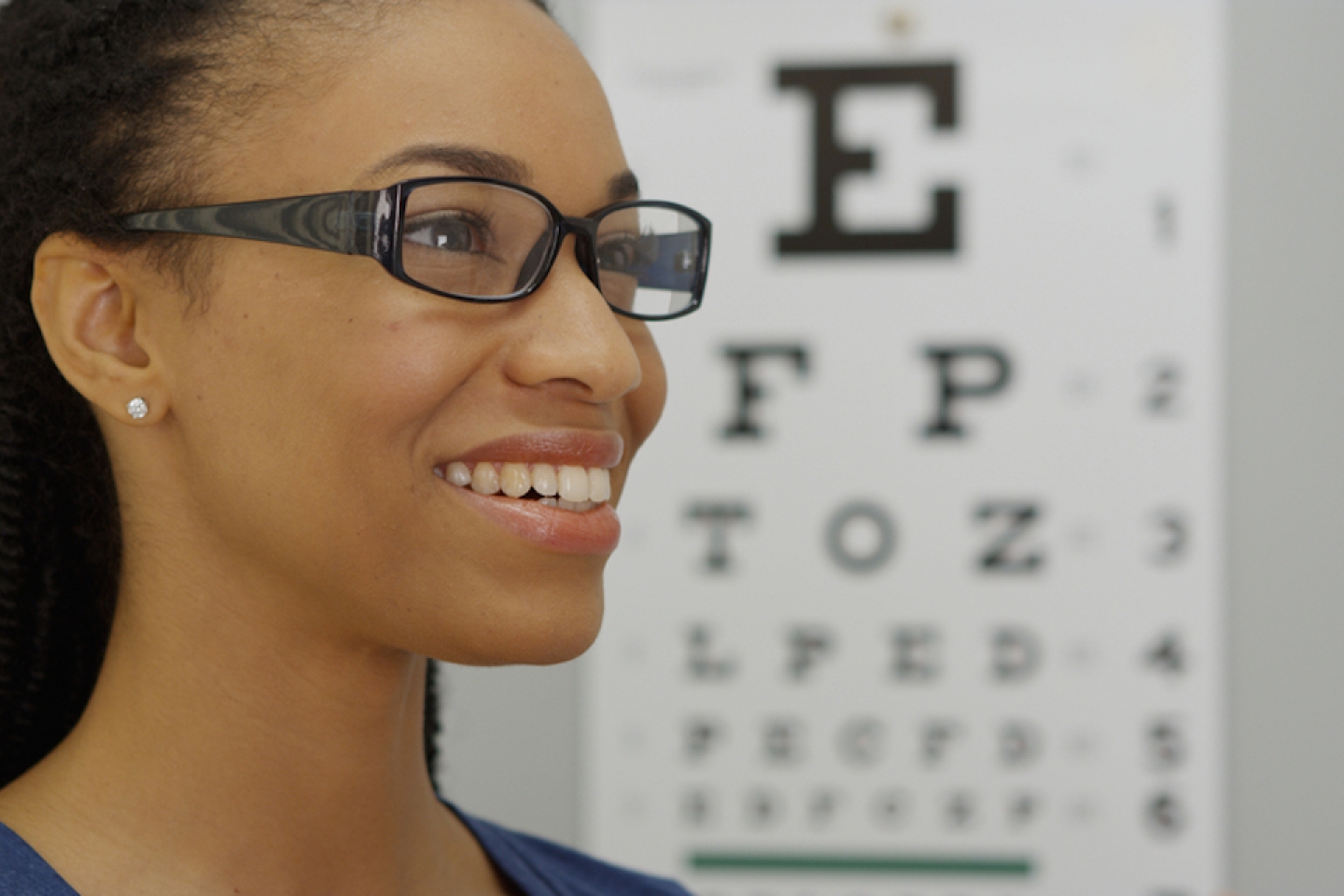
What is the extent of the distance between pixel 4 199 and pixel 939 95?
163cm

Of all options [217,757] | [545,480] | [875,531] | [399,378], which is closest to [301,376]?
[399,378]

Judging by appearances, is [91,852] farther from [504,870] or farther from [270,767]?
[504,870]

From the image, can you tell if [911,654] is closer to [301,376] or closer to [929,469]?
[929,469]

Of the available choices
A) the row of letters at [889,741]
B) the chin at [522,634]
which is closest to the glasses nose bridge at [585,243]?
the chin at [522,634]

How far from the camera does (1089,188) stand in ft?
6.95

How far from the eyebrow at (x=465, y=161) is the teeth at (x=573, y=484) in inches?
7.6

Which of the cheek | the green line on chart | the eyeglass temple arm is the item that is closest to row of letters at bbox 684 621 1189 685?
the green line on chart

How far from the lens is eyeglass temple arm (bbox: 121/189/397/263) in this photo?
0.76 meters

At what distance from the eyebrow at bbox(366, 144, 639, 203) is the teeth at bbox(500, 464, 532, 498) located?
19 centimetres

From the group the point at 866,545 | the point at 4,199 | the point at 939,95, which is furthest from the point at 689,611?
the point at 4,199

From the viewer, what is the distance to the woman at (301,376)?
30.7 inches

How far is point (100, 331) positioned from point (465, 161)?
0.28 metres

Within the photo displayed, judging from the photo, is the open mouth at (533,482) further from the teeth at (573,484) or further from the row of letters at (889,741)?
the row of letters at (889,741)

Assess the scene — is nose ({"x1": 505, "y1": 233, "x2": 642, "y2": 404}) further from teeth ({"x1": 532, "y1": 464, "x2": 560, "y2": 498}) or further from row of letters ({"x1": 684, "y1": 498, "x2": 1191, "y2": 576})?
row of letters ({"x1": 684, "y1": 498, "x2": 1191, "y2": 576})
